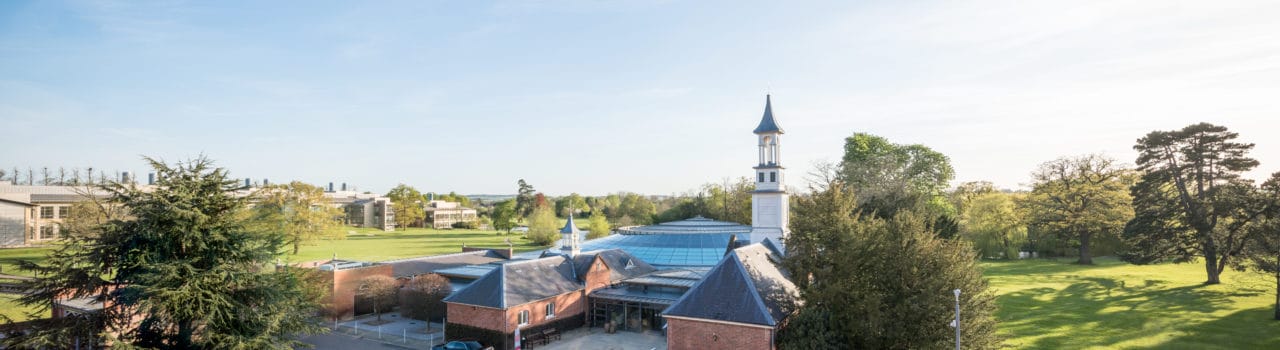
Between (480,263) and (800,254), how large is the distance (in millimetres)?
26193

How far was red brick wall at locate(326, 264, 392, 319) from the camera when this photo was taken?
31.8 m

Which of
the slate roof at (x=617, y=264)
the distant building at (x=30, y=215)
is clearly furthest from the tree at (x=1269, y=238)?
the distant building at (x=30, y=215)

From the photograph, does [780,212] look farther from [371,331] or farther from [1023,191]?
[1023,191]

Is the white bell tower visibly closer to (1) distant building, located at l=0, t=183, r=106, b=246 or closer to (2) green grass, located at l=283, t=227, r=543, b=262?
(2) green grass, located at l=283, t=227, r=543, b=262

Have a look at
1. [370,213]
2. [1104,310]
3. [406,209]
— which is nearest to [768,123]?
[1104,310]

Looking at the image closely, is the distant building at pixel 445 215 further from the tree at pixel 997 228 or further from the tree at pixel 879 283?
the tree at pixel 879 283

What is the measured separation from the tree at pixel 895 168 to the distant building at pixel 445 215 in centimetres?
7701

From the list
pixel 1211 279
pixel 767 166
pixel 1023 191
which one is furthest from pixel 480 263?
pixel 1023 191

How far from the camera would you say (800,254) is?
65.3 ft

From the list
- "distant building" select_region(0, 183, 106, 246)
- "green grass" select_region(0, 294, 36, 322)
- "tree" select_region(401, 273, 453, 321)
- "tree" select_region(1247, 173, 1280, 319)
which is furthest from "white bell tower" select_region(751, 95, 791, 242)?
"distant building" select_region(0, 183, 106, 246)

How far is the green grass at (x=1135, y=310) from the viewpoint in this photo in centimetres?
2441

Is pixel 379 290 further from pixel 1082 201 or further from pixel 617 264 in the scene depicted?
pixel 1082 201

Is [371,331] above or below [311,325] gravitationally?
below

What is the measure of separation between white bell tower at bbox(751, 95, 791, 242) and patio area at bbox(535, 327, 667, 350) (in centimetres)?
988
